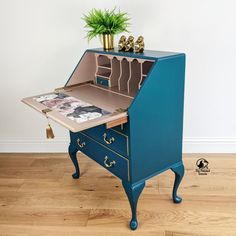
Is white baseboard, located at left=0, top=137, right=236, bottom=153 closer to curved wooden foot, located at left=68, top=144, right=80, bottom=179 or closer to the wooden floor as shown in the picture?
the wooden floor

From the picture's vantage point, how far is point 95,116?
1444 mm

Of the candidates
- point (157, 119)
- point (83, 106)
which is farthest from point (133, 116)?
point (83, 106)

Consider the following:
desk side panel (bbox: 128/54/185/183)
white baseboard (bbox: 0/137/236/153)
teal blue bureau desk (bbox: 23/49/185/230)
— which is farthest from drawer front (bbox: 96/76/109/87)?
white baseboard (bbox: 0/137/236/153)

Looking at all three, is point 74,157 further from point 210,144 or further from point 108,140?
point 210,144

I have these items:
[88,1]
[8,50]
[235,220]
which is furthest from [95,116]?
[8,50]

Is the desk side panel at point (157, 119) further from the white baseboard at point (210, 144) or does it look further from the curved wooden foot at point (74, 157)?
the white baseboard at point (210, 144)

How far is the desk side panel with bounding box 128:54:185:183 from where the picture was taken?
150 centimetres

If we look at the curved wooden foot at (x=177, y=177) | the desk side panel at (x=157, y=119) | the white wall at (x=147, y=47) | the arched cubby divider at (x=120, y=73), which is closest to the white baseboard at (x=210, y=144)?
the white wall at (x=147, y=47)

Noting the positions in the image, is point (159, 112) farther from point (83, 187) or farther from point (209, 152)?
point (209, 152)

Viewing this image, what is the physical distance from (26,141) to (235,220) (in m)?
2.07

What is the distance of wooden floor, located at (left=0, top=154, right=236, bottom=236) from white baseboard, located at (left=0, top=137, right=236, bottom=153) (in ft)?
0.26

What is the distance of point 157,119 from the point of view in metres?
1.62

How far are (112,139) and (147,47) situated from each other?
112cm

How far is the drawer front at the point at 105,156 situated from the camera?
1.64 meters
